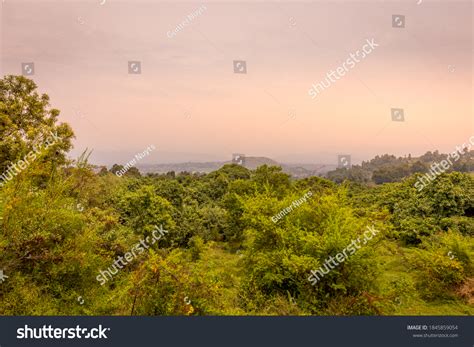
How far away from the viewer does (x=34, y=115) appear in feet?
56.4

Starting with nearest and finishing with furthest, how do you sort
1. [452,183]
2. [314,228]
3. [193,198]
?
[314,228], [452,183], [193,198]

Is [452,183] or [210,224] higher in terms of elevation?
[452,183]

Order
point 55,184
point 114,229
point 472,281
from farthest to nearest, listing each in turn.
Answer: point 472,281 → point 114,229 → point 55,184

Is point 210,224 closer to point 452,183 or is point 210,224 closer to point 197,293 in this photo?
point 452,183

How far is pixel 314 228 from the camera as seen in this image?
1180cm

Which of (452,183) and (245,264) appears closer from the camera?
(245,264)

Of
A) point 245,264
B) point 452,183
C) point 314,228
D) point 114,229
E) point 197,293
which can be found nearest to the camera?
point 197,293

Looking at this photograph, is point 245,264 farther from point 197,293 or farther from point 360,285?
point 197,293

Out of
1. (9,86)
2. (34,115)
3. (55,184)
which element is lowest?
(55,184)

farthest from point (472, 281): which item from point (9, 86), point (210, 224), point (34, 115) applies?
point (9, 86)

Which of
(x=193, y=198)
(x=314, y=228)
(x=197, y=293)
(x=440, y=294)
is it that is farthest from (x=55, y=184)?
(x=193, y=198)

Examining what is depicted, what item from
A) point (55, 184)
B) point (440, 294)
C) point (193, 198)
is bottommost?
point (440, 294)

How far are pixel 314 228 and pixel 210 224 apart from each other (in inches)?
784

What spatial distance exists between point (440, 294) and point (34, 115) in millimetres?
22430
